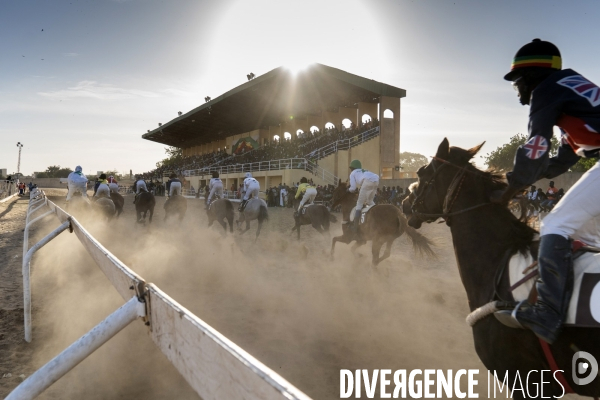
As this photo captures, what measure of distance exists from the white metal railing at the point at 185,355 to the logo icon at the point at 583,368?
204cm

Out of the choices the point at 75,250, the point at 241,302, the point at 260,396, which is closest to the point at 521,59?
the point at 260,396

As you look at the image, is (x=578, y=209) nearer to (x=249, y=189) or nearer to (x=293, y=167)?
(x=249, y=189)

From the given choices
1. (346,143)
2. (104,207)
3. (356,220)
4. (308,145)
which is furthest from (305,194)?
(308,145)

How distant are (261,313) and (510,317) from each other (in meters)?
3.37

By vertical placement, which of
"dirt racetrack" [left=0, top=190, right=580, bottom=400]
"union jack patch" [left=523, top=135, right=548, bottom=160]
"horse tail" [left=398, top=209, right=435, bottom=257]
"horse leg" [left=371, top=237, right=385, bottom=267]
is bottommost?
"dirt racetrack" [left=0, top=190, right=580, bottom=400]

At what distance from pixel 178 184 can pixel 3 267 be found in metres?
7.65

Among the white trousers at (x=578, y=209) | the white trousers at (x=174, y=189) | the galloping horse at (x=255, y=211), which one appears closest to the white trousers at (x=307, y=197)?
the galloping horse at (x=255, y=211)

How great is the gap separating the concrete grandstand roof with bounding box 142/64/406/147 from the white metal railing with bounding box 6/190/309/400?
27.5 meters

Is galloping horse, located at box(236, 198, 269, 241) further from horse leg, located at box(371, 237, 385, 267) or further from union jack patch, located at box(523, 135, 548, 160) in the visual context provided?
union jack patch, located at box(523, 135, 548, 160)

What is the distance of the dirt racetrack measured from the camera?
134 inches

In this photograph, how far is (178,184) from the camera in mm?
14625

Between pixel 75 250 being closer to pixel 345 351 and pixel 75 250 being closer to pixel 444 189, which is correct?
pixel 345 351

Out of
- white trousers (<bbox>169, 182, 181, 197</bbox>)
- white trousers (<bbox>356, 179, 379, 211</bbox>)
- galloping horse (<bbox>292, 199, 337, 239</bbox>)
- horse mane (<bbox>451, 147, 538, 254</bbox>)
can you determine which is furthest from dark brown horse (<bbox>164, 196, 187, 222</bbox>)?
horse mane (<bbox>451, 147, 538, 254</bbox>)

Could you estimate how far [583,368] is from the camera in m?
2.14
